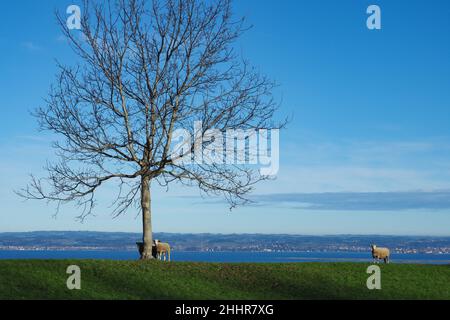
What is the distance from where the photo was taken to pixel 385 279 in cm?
2552

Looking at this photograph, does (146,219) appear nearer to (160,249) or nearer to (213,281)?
(160,249)

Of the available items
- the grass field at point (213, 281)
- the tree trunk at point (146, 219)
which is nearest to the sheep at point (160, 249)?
the tree trunk at point (146, 219)

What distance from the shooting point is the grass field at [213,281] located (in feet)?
73.0

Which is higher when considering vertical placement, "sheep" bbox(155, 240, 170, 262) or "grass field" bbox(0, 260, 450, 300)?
"sheep" bbox(155, 240, 170, 262)

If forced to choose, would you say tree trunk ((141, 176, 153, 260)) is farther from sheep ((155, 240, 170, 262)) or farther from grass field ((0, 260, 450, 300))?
grass field ((0, 260, 450, 300))

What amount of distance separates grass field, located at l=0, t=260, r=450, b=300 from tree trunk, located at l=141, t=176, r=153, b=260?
8.01ft

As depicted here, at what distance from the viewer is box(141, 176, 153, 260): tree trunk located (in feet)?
95.1

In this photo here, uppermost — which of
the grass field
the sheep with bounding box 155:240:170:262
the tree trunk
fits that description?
the tree trunk

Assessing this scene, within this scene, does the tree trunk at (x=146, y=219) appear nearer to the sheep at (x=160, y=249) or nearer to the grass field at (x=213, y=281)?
the sheep at (x=160, y=249)

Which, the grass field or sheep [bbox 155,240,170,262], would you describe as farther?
sheep [bbox 155,240,170,262]

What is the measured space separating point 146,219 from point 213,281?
6197mm

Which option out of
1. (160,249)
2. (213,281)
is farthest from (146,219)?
(213,281)

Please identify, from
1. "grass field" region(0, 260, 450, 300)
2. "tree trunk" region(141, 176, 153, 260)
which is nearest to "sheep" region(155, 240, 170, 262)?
"tree trunk" region(141, 176, 153, 260)
